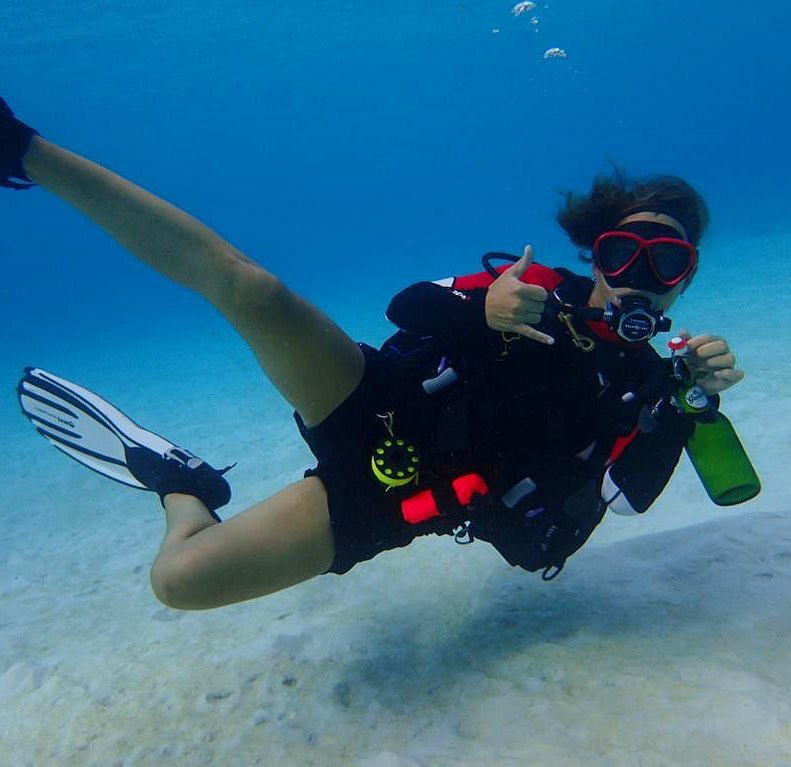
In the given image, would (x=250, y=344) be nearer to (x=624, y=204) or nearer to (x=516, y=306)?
(x=516, y=306)

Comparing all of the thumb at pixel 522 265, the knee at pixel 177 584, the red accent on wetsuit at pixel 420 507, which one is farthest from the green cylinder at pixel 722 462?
the knee at pixel 177 584

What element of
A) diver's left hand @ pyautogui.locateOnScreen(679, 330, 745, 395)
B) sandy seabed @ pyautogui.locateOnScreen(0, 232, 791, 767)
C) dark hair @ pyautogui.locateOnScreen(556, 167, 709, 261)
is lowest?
sandy seabed @ pyautogui.locateOnScreen(0, 232, 791, 767)

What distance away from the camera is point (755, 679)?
93.2 inches

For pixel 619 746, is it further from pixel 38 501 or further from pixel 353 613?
pixel 38 501

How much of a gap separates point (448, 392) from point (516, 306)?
538mm

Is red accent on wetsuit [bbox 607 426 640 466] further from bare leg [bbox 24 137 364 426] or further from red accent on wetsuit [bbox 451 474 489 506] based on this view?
bare leg [bbox 24 137 364 426]

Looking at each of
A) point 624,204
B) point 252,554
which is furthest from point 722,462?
point 252,554

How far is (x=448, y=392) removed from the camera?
2930 mm

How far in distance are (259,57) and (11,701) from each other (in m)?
43.0

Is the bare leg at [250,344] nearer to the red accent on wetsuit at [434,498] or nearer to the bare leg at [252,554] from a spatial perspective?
the bare leg at [252,554]

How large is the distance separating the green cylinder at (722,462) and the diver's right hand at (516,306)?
2.74 ft

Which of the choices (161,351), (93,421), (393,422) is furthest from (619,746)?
(161,351)

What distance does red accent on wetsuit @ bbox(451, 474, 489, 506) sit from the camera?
9.04ft

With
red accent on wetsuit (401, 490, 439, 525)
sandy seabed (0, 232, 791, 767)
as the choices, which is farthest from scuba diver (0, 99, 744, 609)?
sandy seabed (0, 232, 791, 767)
